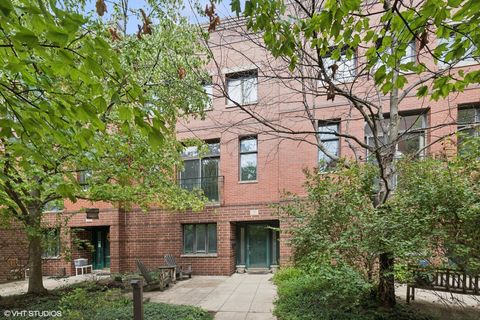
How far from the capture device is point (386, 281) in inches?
206

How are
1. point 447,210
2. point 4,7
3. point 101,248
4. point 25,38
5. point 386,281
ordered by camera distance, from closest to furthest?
1. point 4,7
2. point 25,38
3. point 447,210
4. point 386,281
5. point 101,248

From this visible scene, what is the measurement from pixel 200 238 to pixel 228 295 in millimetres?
4348

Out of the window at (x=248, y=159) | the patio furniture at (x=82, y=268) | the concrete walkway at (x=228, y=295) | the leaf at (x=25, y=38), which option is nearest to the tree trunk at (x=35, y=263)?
the concrete walkway at (x=228, y=295)

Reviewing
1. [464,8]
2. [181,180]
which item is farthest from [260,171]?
[464,8]

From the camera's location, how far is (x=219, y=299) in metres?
7.90

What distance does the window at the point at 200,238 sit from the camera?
12.2 m

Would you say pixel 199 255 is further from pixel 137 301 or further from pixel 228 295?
pixel 137 301

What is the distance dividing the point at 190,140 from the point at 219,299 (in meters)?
4.44

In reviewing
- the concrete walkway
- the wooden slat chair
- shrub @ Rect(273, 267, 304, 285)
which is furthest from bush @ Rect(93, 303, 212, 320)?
shrub @ Rect(273, 267, 304, 285)

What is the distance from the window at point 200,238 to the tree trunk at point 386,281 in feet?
24.3

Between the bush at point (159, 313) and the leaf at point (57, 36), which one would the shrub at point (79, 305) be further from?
the leaf at point (57, 36)

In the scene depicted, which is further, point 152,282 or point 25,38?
point 152,282

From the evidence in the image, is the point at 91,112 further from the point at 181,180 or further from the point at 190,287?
the point at 181,180

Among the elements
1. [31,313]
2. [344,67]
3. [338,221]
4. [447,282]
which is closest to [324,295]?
[338,221]
